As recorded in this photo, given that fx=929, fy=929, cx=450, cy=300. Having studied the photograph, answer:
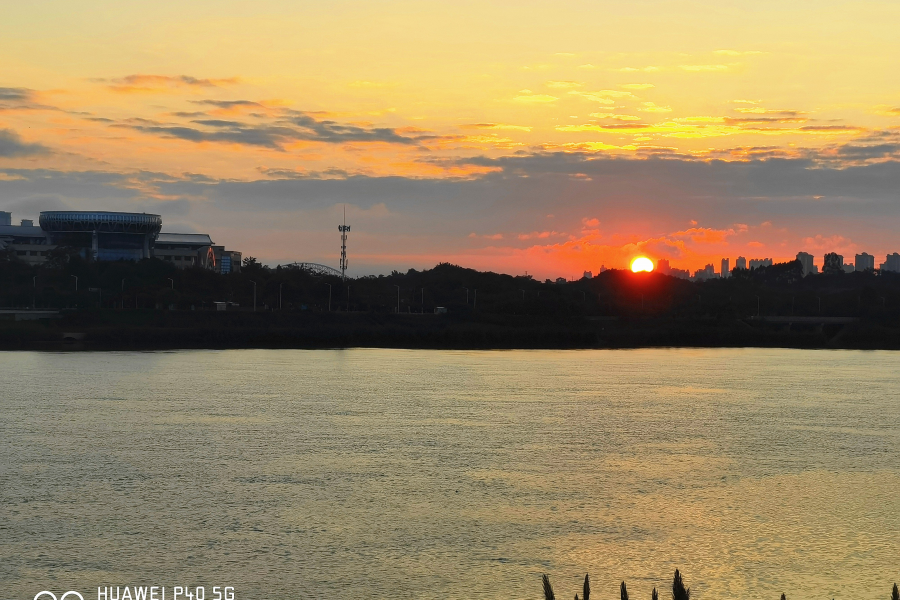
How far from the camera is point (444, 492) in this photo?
38.6 m

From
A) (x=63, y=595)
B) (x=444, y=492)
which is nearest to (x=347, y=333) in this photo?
(x=444, y=492)

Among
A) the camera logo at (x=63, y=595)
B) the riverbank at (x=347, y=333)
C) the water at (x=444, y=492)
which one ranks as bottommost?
the camera logo at (x=63, y=595)

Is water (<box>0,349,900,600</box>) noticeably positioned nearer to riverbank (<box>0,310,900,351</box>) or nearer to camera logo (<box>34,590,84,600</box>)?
camera logo (<box>34,590,84,600</box>)

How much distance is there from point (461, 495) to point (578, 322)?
163824mm

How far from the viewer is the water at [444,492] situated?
28.5 metres

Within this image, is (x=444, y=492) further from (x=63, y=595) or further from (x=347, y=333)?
(x=347, y=333)

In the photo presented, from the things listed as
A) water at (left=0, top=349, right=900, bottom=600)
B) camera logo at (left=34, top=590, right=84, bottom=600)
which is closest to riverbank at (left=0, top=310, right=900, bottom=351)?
water at (left=0, top=349, right=900, bottom=600)

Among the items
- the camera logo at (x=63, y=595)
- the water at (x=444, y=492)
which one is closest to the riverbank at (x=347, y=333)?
the water at (x=444, y=492)

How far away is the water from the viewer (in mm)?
28531

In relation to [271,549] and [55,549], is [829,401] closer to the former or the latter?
[271,549]

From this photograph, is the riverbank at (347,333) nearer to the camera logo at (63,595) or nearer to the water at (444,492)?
the water at (444,492)

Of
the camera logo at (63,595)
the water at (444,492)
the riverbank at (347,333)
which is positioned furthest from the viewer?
the riverbank at (347,333)

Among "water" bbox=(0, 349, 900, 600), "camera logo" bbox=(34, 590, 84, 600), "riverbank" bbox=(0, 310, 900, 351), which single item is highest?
"riverbank" bbox=(0, 310, 900, 351)

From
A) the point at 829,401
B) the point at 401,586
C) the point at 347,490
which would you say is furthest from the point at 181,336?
the point at 401,586
